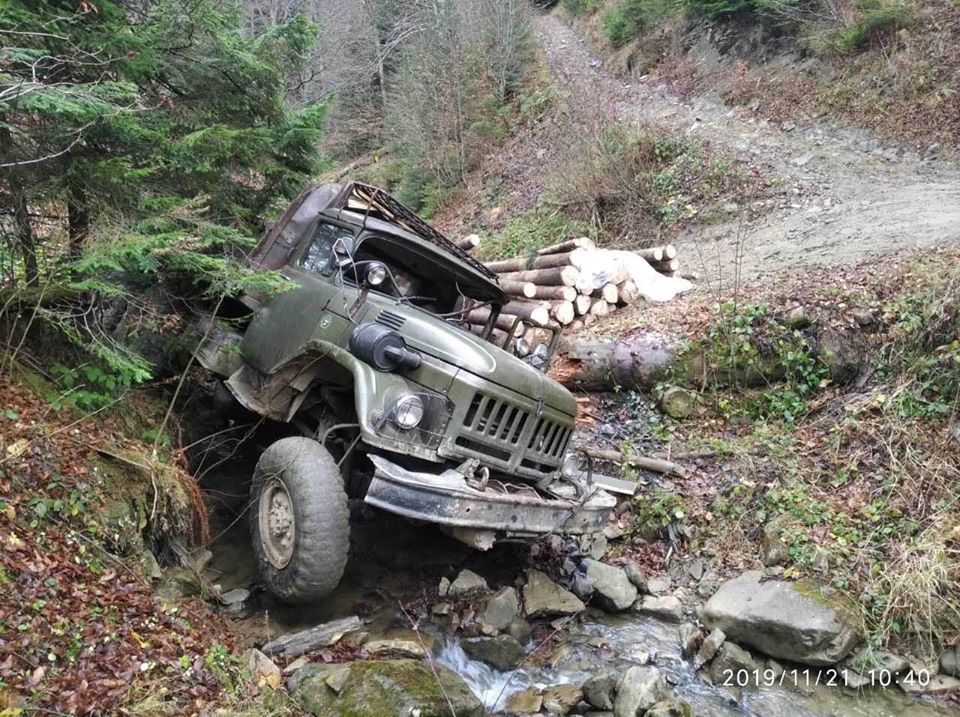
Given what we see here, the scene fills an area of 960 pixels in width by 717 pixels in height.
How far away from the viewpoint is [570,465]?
5.89m

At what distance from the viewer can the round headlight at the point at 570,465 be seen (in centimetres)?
527

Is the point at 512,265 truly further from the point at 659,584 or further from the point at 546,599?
the point at 546,599

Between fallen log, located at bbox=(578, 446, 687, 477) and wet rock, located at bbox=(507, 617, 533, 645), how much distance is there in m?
1.90

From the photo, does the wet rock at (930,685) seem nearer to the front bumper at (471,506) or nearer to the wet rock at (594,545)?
the front bumper at (471,506)

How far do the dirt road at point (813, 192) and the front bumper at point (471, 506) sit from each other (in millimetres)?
5286

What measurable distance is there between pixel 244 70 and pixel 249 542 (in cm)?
418

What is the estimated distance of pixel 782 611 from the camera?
4.59m

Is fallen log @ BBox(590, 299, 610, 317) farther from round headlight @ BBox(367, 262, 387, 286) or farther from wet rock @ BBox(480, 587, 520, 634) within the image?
wet rock @ BBox(480, 587, 520, 634)

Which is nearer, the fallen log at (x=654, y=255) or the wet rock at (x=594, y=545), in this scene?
the wet rock at (x=594, y=545)

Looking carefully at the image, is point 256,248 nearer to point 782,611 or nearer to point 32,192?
point 32,192

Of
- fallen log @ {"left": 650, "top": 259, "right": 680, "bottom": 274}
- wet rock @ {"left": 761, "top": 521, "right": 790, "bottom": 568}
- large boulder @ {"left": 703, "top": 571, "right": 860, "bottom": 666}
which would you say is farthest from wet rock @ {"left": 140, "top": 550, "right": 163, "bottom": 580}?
fallen log @ {"left": 650, "top": 259, "right": 680, "bottom": 274}

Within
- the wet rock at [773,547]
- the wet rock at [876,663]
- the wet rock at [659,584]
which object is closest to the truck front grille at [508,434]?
the wet rock at [659,584]

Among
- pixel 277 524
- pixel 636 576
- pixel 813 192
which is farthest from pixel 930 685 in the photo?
pixel 813 192

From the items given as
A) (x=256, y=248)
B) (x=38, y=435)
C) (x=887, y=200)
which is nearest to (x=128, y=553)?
(x=38, y=435)
